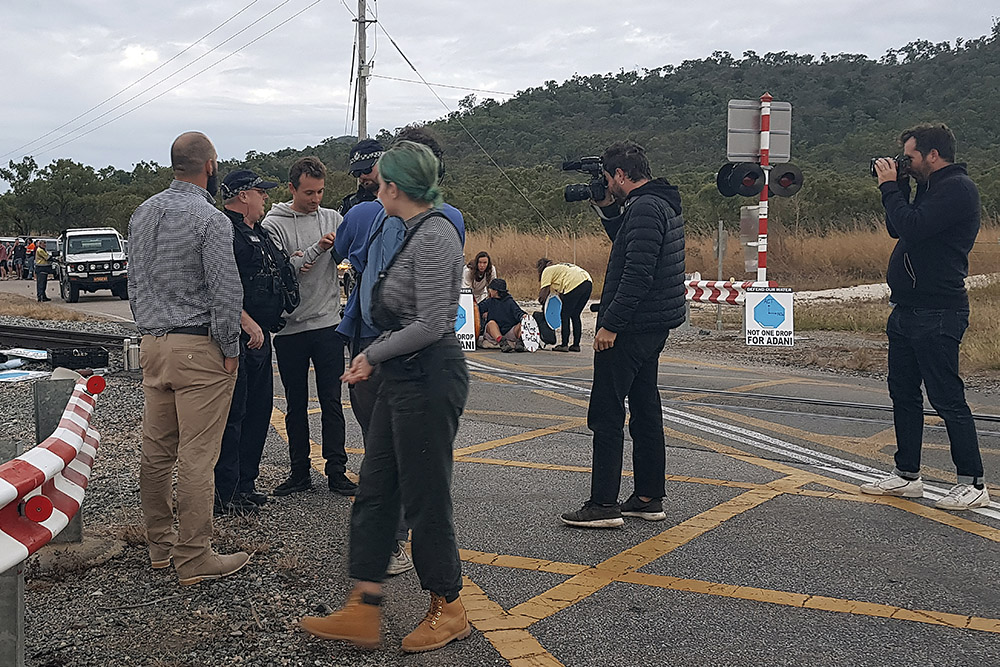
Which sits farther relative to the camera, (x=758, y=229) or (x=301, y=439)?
(x=758, y=229)

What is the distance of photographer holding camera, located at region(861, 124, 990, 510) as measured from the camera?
574 cm

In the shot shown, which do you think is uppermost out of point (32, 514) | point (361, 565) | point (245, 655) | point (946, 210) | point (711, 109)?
point (711, 109)

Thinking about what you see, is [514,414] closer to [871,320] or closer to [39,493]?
[39,493]

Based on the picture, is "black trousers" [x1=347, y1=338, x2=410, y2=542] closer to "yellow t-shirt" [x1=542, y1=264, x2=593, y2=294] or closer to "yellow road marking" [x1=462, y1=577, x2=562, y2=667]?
"yellow road marking" [x1=462, y1=577, x2=562, y2=667]

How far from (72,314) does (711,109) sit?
68.9 metres

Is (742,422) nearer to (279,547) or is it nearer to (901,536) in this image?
(901,536)

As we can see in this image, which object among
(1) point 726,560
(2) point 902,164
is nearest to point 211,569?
(1) point 726,560

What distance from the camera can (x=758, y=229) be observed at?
47.6 ft

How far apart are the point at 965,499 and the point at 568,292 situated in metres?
9.09

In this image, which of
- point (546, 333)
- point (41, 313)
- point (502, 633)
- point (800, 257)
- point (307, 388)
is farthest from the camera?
point (800, 257)

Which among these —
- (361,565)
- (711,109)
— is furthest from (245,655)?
(711,109)

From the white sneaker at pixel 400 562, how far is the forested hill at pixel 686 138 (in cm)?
2903

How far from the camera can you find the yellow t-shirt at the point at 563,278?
14703 mm

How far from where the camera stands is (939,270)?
5.86 metres
